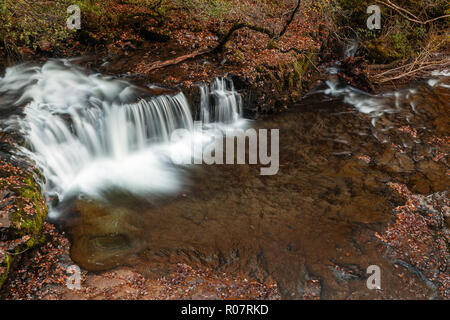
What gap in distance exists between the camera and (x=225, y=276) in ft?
18.0

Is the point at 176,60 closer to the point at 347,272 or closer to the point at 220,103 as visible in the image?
the point at 220,103

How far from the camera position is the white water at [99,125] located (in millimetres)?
7461

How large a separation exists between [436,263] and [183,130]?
658 cm

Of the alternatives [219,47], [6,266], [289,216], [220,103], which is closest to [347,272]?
[289,216]

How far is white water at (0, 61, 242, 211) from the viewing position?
24.5 ft

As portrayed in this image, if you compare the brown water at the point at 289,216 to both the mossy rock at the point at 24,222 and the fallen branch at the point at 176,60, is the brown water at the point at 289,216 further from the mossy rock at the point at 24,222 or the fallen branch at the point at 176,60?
the fallen branch at the point at 176,60

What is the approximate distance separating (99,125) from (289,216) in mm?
5094

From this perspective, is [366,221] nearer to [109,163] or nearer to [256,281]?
[256,281]

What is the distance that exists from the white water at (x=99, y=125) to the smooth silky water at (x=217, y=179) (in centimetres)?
3

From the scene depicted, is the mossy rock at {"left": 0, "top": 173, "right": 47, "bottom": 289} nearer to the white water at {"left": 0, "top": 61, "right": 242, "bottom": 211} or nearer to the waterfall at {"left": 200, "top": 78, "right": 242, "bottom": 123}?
the white water at {"left": 0, "top": 61, "right": 242, "bottom": 211}

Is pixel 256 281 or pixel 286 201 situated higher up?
pixel 286 201

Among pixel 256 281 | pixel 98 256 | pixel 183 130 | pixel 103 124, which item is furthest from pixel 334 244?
pixel 103 124

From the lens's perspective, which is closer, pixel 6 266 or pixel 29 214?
pixel 6 266

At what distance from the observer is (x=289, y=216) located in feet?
22.1
